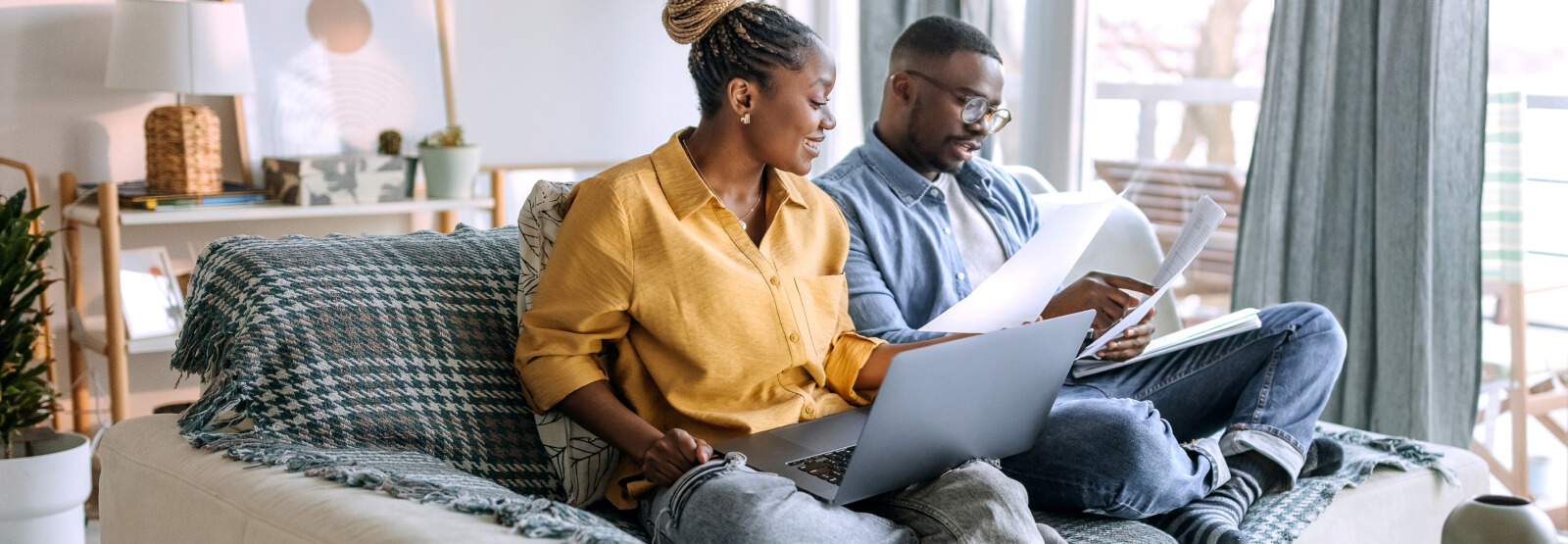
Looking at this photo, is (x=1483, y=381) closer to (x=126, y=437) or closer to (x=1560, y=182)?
(x=1560, y=182)

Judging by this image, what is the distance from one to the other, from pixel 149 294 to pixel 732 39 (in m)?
1.97

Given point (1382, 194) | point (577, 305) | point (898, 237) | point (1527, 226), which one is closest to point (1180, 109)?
point (1382, 194)

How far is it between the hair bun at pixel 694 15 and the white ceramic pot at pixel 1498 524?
925 millimetres

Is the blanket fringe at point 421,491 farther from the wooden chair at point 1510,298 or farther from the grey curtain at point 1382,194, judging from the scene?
the wooden chair at point 1510,298

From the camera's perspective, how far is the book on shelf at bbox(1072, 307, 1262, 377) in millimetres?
1612

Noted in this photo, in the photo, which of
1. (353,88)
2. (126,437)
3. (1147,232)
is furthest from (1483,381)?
(353,88)

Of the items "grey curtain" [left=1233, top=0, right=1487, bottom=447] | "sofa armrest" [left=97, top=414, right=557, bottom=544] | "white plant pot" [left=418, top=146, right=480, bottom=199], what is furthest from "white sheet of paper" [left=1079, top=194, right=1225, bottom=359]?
"white plant pot" [left=418, top=146, right=480, bottom=199]

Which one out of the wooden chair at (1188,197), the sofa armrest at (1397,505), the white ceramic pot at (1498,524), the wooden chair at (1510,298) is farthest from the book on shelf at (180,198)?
the wooden chair at (1510,298)

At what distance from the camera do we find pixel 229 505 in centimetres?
112

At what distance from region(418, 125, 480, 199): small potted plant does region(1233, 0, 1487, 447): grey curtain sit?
6.23 ft

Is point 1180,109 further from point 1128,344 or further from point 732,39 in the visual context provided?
point 732,39

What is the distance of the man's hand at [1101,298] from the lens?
1586 mm

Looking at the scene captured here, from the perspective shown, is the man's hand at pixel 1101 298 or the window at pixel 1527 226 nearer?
the man's hand at pixel 1101 298

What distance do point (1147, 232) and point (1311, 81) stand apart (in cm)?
72
